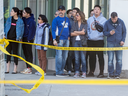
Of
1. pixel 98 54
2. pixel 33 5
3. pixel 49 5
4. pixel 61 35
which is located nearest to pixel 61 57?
pixel 61 35

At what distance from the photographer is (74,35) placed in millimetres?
8000

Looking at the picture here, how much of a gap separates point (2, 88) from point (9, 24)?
447 centimetres

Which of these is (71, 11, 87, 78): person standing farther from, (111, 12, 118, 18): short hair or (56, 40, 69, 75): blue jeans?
(111, 12, 118, 18): short hair

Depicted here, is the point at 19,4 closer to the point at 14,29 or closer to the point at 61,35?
the point at 14,29

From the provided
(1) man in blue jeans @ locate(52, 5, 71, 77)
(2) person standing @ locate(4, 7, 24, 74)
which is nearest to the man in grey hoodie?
(1) man in blue jeans @ locate(52, 5, 71, 77)

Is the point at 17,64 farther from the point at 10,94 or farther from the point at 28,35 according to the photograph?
the point at 10,94

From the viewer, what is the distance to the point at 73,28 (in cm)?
804

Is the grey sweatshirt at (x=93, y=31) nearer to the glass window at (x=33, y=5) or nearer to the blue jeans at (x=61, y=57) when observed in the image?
the blue jeans at (x=61, y=57)

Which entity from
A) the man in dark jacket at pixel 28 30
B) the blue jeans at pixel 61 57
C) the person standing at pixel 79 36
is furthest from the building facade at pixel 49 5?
the blue jeans at pixel 61 57

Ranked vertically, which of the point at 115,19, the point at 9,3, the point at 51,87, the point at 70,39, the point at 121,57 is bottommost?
the point at 51,87

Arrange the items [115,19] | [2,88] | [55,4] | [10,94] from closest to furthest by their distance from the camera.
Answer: [2,88], [10,94], [115,19], [55,4]

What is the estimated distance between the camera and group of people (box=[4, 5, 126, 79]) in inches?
306

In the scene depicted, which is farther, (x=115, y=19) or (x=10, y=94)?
(x=115, y=19)

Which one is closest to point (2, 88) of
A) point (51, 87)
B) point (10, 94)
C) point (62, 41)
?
point (10, 94)
